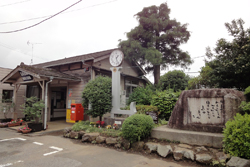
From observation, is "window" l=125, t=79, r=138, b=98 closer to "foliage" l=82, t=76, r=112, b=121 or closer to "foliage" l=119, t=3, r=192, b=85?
"foliage" l=119, t=3, r=192, b=85

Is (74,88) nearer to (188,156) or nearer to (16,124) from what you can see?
(16,124)

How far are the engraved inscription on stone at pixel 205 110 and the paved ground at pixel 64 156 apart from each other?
183 cm

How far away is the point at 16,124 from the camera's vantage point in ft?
35.1

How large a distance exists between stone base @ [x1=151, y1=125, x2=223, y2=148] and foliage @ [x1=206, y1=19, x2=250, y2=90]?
3857mm

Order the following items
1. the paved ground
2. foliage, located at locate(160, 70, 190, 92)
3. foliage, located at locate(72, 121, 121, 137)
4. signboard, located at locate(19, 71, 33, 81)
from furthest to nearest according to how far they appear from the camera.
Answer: foliage, located at locate(160, 70, 190, 92) → signboard, located at locate(19, 71, 33, 81) → foliage, located at locate(72, 121, 121, 137) → the paved ground

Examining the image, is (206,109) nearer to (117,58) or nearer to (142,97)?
(117,58)

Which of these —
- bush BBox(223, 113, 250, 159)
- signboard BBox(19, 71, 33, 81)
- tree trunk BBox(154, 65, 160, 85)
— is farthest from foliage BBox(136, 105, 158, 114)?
tree trunk BBox(154, 65, 160, 85)

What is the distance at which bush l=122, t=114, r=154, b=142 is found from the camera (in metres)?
5.51

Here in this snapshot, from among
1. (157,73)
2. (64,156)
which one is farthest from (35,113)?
(157,73)

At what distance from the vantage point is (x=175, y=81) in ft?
39.2

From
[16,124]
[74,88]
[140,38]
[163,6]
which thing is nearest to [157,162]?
[74,88]

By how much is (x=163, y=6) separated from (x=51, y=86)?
11.5 metres

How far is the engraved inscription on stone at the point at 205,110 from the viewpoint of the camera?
5.38 meters

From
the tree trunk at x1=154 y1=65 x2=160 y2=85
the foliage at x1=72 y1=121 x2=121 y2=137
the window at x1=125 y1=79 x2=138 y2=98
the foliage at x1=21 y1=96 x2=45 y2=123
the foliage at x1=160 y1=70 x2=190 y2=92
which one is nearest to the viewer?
the foliage at x1=72 y1=121 x2=121 y2=137
